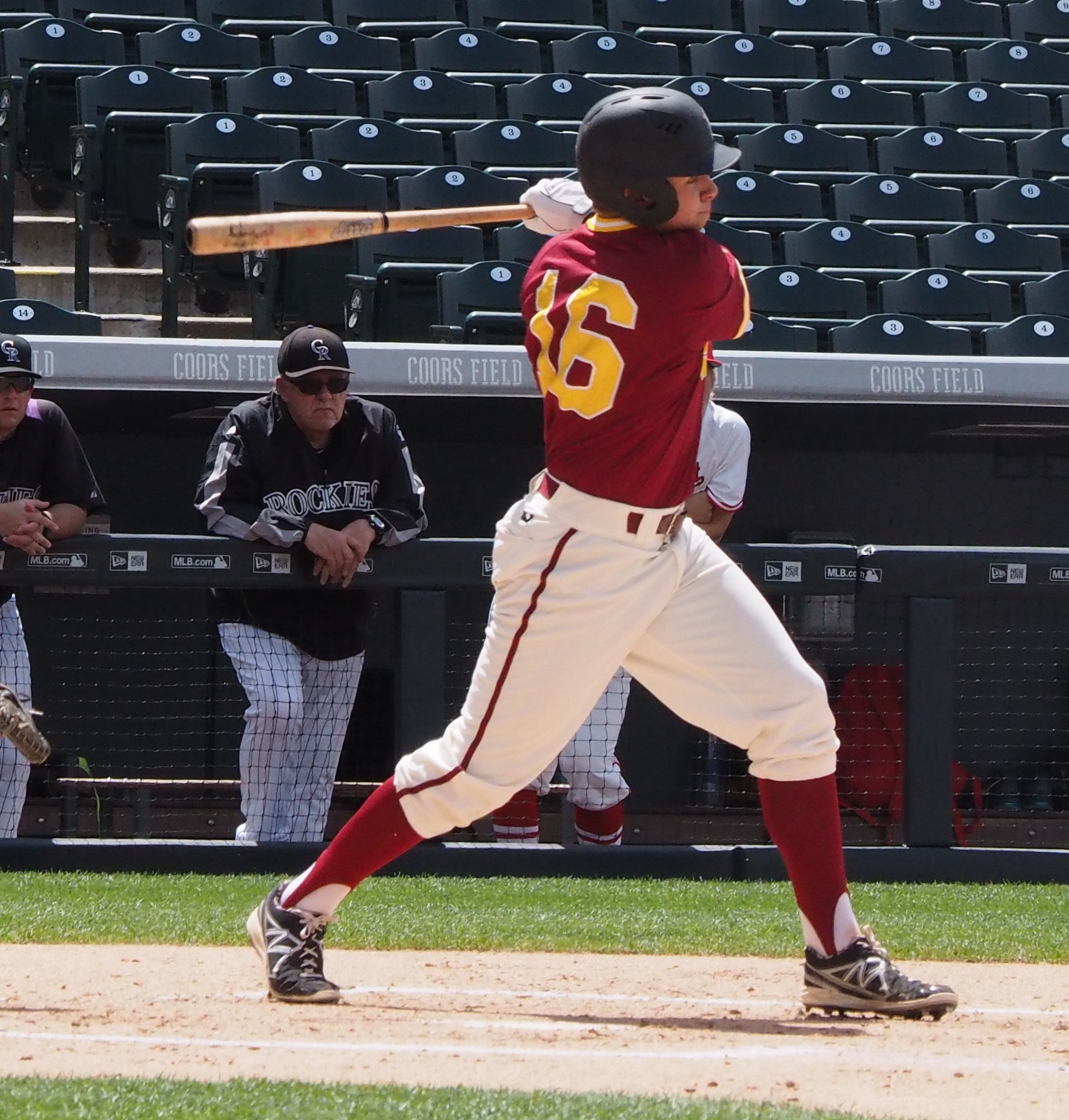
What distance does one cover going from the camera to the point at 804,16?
393 inches

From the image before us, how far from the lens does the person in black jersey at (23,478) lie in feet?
15.0

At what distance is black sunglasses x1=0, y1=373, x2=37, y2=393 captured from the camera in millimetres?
4593

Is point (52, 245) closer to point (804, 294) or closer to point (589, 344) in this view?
point (804, 294)

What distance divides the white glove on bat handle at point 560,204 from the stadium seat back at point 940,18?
758 centimetres

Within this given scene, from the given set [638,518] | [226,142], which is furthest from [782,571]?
[226,142]

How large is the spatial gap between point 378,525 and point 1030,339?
3391 mm

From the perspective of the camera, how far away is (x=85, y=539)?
448 centimetres

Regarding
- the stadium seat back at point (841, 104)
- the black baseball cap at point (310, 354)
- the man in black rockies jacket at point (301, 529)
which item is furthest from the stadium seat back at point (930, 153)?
the black baseball cap at point (310, 354)

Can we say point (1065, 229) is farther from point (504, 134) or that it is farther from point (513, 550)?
point (513, 550)

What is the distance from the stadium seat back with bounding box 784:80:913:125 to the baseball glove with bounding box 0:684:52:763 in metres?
6.90

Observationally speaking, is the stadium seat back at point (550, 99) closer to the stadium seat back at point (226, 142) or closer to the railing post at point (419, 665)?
the stadium seat back at point (226, 142)

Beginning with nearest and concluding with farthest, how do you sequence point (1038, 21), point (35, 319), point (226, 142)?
point (35, 319) → point (226, 142) → point (1038, 21)

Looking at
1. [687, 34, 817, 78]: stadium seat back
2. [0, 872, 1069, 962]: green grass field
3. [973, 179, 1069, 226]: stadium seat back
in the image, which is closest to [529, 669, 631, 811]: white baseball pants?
[0, 872, 1069, 962]: green grass field

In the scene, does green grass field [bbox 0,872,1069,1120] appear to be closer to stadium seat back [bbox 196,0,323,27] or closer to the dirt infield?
the dirt infield
